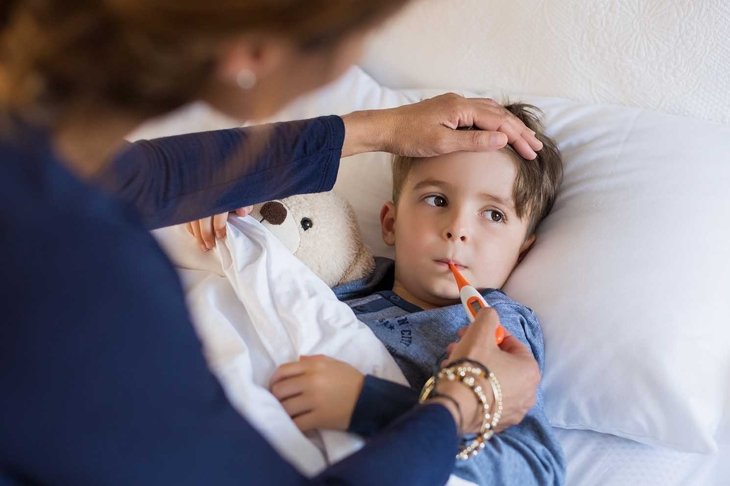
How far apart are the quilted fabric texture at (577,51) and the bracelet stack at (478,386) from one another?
0.75m

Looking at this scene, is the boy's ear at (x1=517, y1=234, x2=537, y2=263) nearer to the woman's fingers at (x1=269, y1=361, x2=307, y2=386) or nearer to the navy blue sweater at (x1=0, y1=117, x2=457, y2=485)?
→ the woman's fingers at (x1=269, y1=361, x2=307, y2=386)

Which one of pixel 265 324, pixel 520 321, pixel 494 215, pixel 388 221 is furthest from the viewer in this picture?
pixel 388 221

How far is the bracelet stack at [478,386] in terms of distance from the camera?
2.96 ft

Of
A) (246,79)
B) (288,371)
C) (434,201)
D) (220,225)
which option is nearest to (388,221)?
(434,201)

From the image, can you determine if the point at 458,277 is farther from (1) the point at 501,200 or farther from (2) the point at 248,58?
(2) the point at 248,58

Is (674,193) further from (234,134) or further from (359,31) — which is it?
(359,31)

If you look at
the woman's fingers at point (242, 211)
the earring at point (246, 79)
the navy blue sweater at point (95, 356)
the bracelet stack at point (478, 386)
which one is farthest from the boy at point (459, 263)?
the earring at point (246, 79)

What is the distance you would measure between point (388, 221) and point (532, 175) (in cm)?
26

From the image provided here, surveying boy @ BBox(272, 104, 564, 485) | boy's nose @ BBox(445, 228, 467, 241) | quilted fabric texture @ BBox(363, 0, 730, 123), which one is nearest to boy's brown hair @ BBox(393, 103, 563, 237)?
boy @ BBox(272, 104, 564, 485)

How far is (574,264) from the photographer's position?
1.28 m

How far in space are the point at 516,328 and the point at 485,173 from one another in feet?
0.86

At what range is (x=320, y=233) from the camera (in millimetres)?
1344

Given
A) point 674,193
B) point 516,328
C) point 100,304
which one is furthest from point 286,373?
point 674,193

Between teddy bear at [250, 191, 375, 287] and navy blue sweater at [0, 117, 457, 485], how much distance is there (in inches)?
24.4
